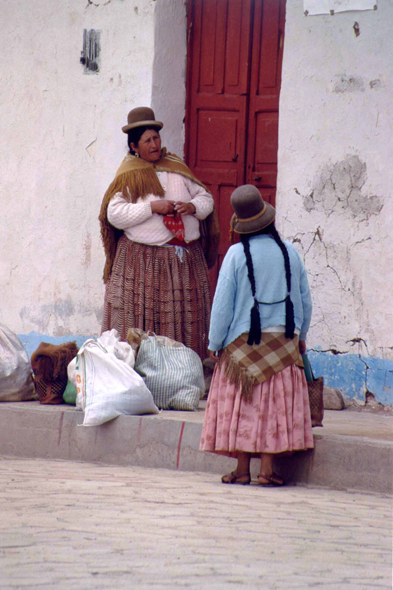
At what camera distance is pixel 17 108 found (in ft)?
27.2

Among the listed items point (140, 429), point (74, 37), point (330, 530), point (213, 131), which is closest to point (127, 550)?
point (330, 530)

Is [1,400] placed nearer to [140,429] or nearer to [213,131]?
[140,429]

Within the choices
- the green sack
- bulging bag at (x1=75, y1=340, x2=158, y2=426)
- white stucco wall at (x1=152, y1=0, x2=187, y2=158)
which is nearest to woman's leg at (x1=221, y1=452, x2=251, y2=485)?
bulging bag at (x1=75, y1=340, x2=158, y2=426)

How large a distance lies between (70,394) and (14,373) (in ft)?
1.78

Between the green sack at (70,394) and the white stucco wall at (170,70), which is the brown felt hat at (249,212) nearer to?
the green sack at (70,394)

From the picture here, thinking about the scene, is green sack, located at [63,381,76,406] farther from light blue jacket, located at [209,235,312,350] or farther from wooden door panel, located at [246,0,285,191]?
wooden door panel, located at [246,0,285,191]

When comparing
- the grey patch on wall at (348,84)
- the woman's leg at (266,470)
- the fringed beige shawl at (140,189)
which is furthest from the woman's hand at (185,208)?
the woman's leg at (266,470)

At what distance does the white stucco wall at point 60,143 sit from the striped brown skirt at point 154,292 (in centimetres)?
103

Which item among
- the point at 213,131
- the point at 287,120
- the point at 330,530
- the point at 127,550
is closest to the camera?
the point at 127,550

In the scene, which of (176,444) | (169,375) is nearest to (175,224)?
(169,375)

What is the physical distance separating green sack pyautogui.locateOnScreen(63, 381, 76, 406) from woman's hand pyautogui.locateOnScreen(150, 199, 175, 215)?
137cm

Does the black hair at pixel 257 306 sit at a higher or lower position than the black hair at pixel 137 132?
lower

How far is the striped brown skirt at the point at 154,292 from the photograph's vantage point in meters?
6.95

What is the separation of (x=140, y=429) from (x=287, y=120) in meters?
2.75
